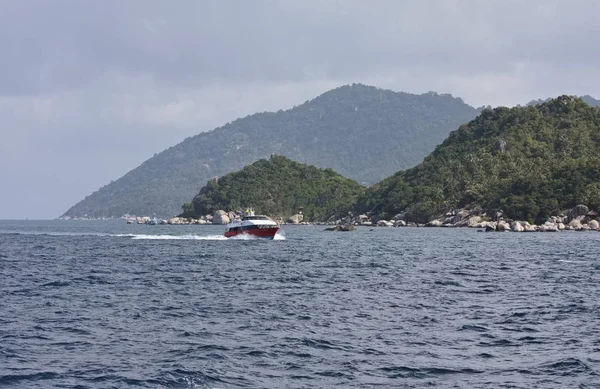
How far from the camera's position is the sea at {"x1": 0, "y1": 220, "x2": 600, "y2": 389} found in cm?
2623

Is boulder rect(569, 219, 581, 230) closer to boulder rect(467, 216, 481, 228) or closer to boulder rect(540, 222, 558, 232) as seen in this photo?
boulder rect(540, 222, 558, 232)

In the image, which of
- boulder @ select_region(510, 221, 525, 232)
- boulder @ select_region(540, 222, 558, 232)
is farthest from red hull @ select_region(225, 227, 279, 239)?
boulder @ select_region(540, 222, 558, 232)

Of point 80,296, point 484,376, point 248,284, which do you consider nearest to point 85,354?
point 484,376

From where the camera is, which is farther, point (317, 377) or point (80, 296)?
point (80, 296)

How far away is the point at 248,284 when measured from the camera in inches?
2169

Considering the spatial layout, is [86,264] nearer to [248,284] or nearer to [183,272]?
[183,272]

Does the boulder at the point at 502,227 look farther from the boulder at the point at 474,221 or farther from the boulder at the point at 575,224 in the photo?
the boulder at the point at 474,221

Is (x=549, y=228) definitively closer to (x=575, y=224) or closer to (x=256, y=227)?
(x=575, y=224)

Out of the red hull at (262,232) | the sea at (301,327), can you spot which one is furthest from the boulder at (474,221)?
the sea at (301,327)

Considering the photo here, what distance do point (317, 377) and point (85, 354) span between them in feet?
32.7

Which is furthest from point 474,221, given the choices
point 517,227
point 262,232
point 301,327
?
point 301,327

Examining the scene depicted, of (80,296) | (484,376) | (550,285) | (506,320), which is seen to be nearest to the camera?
(484,376)

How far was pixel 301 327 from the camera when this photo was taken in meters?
35.6

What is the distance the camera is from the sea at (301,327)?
26.2 m
